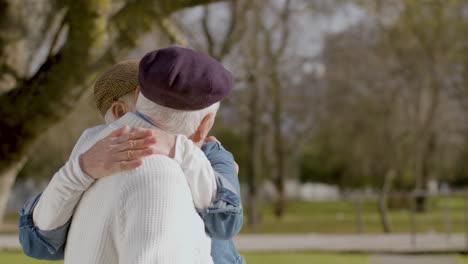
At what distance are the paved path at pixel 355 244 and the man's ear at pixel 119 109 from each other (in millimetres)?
10648

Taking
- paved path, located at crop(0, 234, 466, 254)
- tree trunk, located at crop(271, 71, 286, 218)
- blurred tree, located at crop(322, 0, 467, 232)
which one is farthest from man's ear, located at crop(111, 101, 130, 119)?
tree trunk, located at crop(271, 71, 286, 218)

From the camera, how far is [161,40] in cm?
1391

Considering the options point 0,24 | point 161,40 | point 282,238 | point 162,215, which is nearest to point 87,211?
point 162,215

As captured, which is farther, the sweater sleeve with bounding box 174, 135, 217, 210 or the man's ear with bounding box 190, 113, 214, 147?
the man's ear with bounding box 190, 113, 214, 147

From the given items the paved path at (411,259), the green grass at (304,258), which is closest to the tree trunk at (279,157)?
the paved path at (411,259)

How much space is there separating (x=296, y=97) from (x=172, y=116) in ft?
108

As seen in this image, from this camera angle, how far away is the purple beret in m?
A: 1.75

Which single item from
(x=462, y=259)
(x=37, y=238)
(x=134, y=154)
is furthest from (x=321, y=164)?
(x=134, y=154)

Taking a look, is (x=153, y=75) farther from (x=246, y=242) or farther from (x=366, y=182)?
(x=366, y=182)

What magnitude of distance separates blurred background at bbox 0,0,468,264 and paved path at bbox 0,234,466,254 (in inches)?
2.2

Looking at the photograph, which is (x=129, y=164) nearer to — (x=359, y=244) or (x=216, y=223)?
(x=216, y=223)

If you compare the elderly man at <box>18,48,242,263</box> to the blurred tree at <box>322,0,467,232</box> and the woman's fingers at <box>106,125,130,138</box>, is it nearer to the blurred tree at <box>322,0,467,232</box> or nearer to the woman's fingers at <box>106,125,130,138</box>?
the woman's fingers at <box>106,125,130,138</box>

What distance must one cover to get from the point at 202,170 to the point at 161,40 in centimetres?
1237

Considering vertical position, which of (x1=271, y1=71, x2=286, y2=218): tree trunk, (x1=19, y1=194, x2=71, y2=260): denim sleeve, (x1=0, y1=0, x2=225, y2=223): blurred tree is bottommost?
(x1=271, y1=71, x2=286, y2=218): tree trunk
